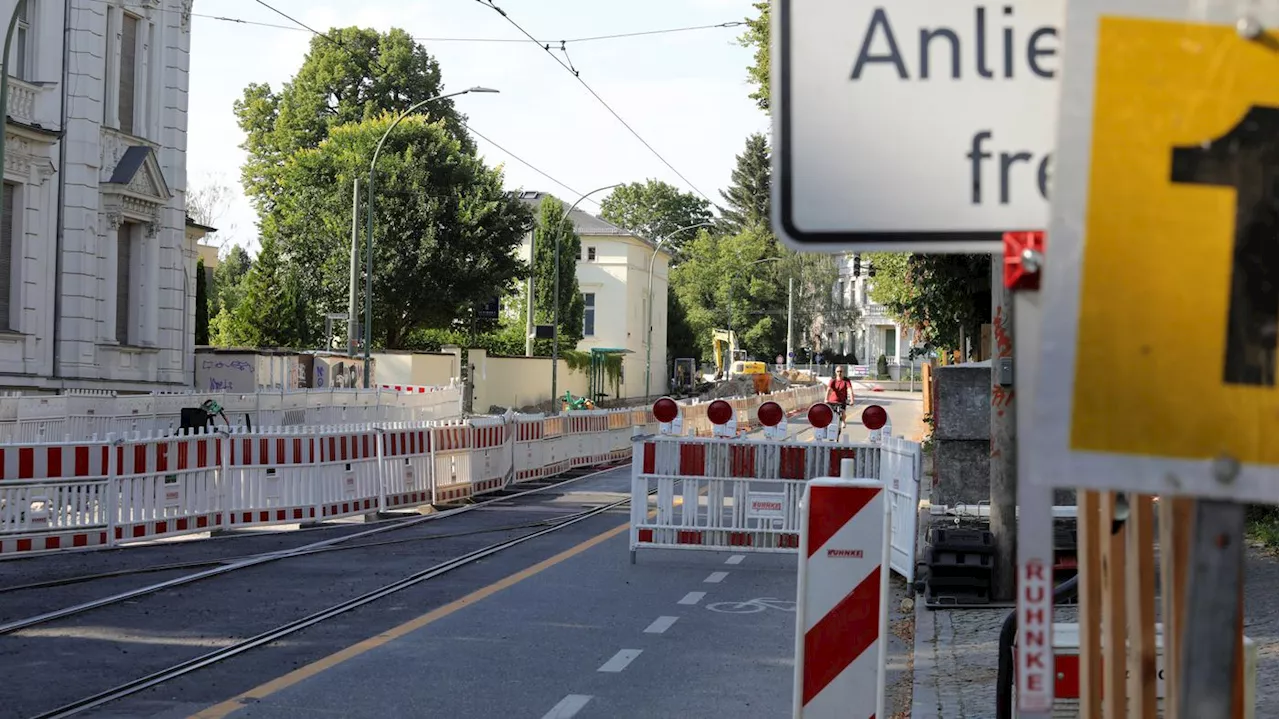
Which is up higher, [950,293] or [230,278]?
[230,278]

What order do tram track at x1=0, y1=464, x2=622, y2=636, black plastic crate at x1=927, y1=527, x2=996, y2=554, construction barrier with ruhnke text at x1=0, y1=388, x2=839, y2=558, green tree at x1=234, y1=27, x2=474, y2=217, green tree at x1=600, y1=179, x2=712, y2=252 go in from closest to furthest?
tram track at x1=0, y1=464, x2=622, y2=636
black plastic crate at x1=927, y1=527, x2=996, y2=554
construction barrier with ruhnke text at x1=0, y1=388, x2=839, y2=558
green tree at x1=234, y1=27, x2=474, y2=217
green tree at x1=600, y1=179, x2=712, y2=252

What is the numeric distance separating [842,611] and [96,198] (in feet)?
89.9

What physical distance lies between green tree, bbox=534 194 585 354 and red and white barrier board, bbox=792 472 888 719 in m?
69.2

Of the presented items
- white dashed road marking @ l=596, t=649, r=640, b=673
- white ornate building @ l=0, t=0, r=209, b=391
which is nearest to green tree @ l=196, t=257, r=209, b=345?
white ornate building @ l=0, t=0, r=209, b=391

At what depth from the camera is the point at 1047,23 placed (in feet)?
7.52

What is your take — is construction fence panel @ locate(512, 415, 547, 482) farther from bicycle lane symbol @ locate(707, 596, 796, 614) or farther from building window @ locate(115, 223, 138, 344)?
bicycle lane symbol @ locate(707, 596, 796, 614)

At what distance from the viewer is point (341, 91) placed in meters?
73.4

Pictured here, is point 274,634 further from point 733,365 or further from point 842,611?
point 733,365

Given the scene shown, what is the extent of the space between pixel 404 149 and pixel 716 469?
155ft

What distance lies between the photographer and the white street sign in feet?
7.35

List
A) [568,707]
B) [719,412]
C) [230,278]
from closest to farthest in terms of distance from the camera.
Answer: [568,707] → [719,412] → [230,278]

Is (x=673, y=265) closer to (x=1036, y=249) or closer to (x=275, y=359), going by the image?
(x=275, y=359)

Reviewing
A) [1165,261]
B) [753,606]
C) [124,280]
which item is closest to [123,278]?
[124,280]

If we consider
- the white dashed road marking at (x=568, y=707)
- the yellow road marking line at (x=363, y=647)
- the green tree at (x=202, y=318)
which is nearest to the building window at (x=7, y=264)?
the yellow road marking line at (x=363, y=647)
